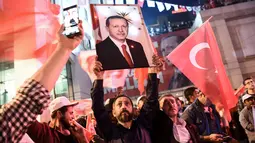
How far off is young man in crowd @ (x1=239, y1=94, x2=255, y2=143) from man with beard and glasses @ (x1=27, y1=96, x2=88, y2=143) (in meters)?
3.77

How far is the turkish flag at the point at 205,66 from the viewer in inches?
169

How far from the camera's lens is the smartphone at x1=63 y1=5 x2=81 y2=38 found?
3.54ft

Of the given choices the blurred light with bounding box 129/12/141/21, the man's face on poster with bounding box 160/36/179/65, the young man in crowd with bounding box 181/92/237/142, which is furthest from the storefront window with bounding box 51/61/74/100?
the blurred light with bounding box 129/12/141/21

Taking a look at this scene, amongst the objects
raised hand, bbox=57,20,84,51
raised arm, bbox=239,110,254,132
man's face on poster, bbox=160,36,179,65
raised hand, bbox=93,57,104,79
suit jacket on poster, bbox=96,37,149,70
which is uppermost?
man's face on poster, bbox=160,36,179,65

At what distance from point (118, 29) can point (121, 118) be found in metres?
1.10

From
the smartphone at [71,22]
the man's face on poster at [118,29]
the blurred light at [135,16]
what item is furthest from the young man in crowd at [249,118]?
the smartphone at [71,22]

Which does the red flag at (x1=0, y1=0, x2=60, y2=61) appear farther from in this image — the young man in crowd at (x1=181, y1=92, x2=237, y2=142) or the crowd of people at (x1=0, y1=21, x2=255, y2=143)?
the young man in crowd at (x1=181, y1=92, x2=237, y2=142)

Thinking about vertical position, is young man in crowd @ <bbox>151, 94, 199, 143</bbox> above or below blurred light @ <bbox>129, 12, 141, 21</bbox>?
below

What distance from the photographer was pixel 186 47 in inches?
180

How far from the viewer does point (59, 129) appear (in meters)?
2.49

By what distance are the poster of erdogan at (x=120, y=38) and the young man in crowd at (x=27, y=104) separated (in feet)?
5.58

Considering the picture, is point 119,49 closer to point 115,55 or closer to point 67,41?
point 115,55

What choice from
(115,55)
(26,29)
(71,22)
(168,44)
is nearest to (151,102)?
(115,55)

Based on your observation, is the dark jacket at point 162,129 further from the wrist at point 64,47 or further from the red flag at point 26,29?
the wrist at point 64,47
